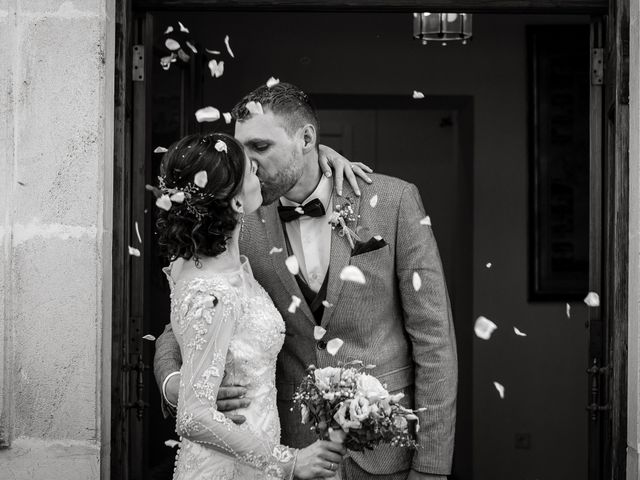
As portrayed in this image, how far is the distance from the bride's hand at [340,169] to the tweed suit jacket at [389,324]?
0.17 ft

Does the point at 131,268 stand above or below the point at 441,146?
below

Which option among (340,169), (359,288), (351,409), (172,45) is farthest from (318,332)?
(172,45)

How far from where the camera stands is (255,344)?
272 cm

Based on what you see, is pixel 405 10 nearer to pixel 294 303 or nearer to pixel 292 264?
pixel 292 264

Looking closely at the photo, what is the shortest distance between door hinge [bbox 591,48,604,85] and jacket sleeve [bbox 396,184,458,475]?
972 millimetres

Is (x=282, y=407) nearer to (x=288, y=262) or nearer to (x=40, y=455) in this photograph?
(x=288, y=262)

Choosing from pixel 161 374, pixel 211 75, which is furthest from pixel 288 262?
pixel 211 75

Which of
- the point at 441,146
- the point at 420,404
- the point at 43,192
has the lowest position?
the point at 420,404

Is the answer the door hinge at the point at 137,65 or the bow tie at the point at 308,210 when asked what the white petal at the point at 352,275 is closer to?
the bow tie at the point at 308,210

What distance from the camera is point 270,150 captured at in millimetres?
3070

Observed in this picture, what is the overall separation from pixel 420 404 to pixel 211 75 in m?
4.20

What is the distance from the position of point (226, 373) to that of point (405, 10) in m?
1.48

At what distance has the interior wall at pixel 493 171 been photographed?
6.73 metres

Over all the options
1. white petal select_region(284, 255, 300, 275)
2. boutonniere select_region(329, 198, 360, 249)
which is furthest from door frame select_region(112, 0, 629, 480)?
boutonniere select_region(329, 198, 360, 249)
